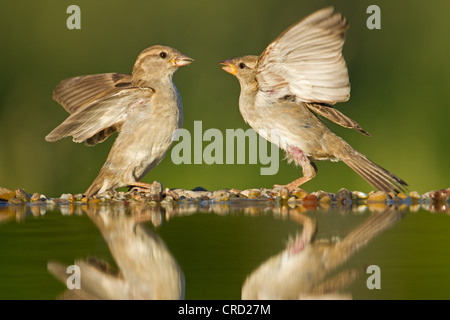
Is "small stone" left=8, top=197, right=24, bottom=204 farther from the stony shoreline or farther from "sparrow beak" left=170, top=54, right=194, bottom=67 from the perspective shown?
"sparrow beak" left=170, top=54, right=194, bottom=67

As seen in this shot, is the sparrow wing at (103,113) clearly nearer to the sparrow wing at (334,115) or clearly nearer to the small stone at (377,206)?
the sparrow wing at (334,115)

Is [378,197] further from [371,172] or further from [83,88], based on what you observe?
[83,88]

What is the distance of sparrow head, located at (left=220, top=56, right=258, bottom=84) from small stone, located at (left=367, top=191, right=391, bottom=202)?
2028mm

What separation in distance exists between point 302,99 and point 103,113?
2.26 meters

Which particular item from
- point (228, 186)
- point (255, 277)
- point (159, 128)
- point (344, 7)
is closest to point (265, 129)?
point (159, 128)

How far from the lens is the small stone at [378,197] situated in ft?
23.5

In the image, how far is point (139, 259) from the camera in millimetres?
3854

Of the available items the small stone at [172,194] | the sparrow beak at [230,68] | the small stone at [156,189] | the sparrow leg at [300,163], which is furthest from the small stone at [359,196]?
the sparrow beak at [230,68]

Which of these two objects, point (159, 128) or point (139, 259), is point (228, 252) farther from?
point (159, 128)

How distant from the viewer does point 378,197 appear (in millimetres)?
7234

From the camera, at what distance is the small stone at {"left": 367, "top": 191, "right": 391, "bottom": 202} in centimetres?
716

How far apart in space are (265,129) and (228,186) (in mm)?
1930

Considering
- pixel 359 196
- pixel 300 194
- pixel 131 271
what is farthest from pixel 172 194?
pixel 131 271

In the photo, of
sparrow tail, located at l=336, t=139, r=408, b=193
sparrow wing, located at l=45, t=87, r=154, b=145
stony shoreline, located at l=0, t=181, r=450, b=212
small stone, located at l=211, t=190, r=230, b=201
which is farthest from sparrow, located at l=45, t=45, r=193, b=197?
sparrow tail, located at l=336, t=139, r=408, b=193
